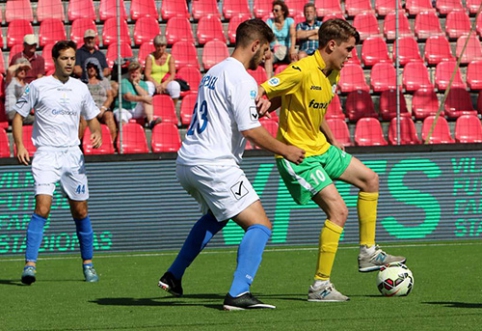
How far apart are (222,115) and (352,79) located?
9.01 m

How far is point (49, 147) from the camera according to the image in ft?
30.4

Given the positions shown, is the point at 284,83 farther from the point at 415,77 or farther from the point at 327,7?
the point at 327,7

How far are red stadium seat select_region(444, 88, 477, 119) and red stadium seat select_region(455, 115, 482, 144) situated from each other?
0.30 m

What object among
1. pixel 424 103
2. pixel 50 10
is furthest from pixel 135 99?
pixel 424 103

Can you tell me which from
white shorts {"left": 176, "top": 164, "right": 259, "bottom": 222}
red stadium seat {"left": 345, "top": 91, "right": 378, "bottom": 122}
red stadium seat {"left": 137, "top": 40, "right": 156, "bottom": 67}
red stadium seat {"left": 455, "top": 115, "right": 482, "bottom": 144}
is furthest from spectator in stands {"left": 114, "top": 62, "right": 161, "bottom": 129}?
white shorts {"left": 176, "top": 164, "right": 259, "bottom": 222}

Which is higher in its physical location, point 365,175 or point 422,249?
point 365,175

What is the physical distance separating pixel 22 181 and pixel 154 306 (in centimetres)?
616

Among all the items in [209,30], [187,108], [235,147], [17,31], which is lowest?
[187,108]

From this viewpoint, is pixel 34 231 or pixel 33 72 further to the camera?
pixel 33 72

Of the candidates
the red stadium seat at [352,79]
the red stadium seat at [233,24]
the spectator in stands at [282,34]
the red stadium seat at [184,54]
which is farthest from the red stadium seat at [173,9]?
the red stadium seat at [352,79]

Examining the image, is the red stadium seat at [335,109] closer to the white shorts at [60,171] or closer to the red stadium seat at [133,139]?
the red stadium seat at [133,139]

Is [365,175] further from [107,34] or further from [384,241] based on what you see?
[107,34]

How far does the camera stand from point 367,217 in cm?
782

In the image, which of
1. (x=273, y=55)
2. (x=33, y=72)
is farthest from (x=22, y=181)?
(x=273, y=55)
